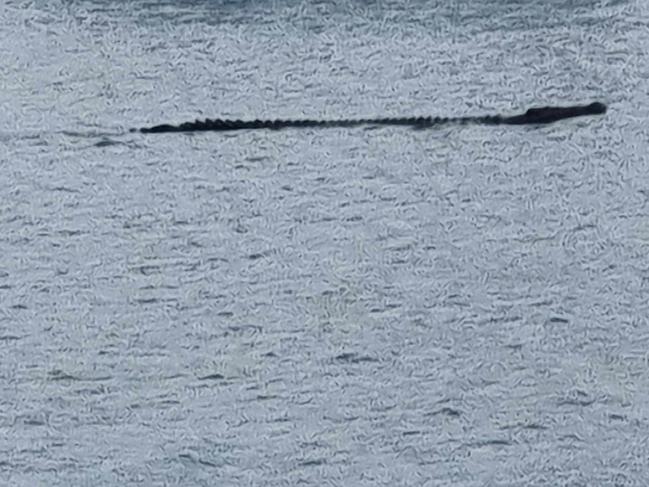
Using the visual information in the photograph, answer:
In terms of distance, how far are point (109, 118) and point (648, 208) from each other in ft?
2.84

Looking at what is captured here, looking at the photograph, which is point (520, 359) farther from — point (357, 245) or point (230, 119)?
point (230, 119)

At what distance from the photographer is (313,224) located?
1603mm

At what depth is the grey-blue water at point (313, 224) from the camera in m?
1.59

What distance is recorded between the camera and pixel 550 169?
159 cm

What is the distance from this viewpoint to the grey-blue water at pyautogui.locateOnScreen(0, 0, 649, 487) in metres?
1.59

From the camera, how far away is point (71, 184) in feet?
5.23

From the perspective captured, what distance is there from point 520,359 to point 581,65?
1.56ft

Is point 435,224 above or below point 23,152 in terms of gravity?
below

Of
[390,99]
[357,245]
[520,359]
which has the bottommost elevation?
[520,359]

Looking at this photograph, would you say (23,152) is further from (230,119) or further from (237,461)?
(237,461)

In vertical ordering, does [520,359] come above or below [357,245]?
below

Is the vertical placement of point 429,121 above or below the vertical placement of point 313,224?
above

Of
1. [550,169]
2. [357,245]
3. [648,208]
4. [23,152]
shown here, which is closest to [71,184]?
[23,152]

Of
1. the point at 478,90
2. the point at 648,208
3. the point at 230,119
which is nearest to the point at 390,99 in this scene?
the point at 478,90
